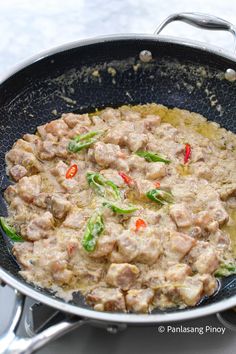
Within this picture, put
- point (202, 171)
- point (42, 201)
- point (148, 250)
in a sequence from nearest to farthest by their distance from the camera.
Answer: point (148, 250), point (42, 201), point (202, 171)

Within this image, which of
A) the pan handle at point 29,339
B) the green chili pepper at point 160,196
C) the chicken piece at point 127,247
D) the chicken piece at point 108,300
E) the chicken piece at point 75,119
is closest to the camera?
the pan handle at point 29,339

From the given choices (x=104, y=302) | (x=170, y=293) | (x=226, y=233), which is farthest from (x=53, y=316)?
(x=226, y=233)

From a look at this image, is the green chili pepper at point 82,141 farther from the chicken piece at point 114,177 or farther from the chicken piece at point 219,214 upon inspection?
the chicken piece at point 219,214

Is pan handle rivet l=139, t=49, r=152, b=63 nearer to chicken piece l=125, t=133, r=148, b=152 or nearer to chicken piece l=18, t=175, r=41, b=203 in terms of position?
chicken piece l=125, t=133, r=148, b=152

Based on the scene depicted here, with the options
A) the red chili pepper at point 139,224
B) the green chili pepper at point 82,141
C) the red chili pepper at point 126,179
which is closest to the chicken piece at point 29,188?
the green chili pepper at point 82,141

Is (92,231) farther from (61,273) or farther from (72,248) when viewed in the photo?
(61,273)

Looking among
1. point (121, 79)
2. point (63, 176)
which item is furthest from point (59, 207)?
point (121, 79)

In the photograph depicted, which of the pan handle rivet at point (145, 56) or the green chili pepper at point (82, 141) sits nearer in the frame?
the green chili pepper at point (82, 141)

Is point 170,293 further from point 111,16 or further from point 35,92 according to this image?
point 111,16
